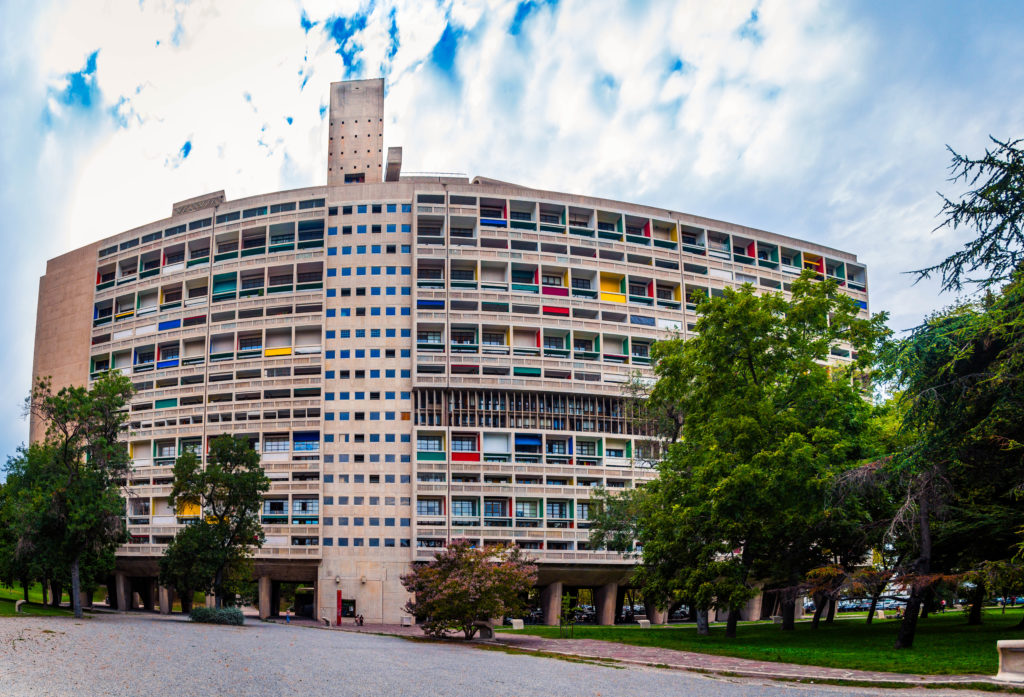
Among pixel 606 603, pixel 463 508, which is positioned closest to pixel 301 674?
pixel 463 508

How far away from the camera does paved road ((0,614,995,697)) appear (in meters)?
16.5

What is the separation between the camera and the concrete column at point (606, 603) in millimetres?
70188

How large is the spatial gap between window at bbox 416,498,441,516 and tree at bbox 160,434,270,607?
17.0 m

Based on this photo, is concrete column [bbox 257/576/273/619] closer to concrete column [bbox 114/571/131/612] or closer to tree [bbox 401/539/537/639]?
concrete column [bbox 114/571/131/612]

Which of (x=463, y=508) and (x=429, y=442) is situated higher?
(x=429, y=442)

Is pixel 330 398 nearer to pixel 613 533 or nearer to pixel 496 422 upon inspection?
pixel 496 422

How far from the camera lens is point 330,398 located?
233ft

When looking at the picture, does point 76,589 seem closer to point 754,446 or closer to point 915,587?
point 754,446

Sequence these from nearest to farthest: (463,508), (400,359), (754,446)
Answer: (754,446)
(463,508)
(400,359)

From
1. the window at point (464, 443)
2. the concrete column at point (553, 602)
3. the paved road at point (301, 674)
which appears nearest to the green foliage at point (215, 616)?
the paved road at point (301, 674)

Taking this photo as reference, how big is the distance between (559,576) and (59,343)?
5281 centimetres

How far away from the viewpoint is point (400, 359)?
71.3m

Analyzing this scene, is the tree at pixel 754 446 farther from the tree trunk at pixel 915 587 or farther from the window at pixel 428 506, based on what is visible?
the window at pixel 428 506

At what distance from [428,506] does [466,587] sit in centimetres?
2975
